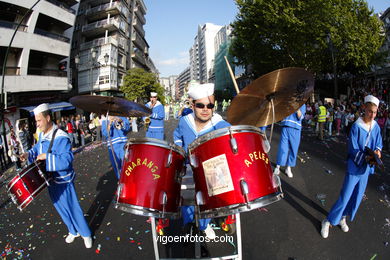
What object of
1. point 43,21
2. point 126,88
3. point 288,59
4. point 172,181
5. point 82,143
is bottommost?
point 82,143

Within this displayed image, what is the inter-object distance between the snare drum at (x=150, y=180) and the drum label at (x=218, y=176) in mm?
440

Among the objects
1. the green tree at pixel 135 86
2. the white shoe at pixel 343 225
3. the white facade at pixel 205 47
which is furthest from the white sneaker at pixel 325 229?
the white facade at pixel 205 47

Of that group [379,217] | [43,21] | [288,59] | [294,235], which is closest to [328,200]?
[379,217]

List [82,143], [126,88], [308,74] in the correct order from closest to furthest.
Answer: [308,74] < [82,143] < [126,88]

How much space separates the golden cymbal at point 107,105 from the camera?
11.6 ft

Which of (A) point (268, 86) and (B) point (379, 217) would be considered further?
(B) point (379, 217)

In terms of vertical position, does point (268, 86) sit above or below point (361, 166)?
above

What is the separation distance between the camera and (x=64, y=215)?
139 inches

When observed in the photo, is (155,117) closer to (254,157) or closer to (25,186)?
(25,186)

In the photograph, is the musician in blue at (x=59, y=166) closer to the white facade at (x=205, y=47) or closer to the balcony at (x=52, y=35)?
the balcony at (x=52, y=35)

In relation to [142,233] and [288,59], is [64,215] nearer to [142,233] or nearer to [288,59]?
[142,233]

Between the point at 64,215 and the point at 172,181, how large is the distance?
2.12m

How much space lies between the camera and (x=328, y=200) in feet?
14.9

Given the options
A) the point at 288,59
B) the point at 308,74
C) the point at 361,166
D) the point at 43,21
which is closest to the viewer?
the point at 308,74
